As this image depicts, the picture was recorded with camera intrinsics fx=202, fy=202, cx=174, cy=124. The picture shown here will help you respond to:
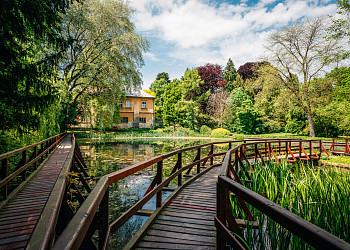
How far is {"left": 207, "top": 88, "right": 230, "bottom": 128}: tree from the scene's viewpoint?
3328 centimetres

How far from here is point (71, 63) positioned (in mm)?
15727

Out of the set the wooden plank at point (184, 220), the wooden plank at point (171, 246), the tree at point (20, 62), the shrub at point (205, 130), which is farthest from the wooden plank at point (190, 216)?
the shrub at point (205, 130)

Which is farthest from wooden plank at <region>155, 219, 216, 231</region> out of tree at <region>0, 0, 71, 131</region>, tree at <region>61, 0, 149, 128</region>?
tree at <region>61, 0, 149, 128</region>

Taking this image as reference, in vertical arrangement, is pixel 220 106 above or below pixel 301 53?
below

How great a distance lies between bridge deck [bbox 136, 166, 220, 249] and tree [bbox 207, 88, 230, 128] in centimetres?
2925

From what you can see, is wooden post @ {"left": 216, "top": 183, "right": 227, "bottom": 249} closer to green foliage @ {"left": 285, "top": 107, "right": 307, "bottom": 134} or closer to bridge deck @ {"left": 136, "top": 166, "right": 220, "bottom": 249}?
bridge deck @ {"left": 136, "top": 166, "right": 220, "bottom": 249}

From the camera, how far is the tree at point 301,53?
2177 cm

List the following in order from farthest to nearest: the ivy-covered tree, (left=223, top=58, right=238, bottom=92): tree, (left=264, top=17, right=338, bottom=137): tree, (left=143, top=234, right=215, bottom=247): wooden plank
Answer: (left=223, top=58, right=238, bottom=92): tree < the ivy-covered tree < (left=264, top=17, right=338, bottom=137): tree < (left=143, top=234, right=215, bottom=247): wooden plank

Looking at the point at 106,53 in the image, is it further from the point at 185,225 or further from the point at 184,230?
the point at 184,230

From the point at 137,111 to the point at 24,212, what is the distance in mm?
33589

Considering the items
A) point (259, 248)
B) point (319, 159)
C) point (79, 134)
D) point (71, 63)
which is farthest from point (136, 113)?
point (259, 248)

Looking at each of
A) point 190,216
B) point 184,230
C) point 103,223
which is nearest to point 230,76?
point 190,216

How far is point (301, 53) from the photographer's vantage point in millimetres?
23781

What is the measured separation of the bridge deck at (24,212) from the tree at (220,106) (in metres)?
30.0
